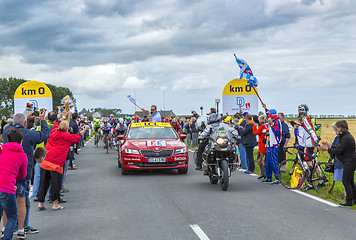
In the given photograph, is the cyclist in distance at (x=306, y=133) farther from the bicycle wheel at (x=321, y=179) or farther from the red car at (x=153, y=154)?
the red car at (x=153, y=154)

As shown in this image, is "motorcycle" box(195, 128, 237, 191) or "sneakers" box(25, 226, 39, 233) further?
"motorcycle" box(195, 128, 237, 191)

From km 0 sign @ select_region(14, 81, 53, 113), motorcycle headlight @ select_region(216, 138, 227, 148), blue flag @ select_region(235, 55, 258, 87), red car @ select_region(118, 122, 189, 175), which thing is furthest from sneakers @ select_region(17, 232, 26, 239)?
km 0 sign @ select_region(14, 81, 53, 113)

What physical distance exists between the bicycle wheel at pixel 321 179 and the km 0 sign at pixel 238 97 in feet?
51.5

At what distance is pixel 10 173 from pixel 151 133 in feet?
29.9

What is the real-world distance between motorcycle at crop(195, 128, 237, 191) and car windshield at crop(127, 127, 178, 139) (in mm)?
3439

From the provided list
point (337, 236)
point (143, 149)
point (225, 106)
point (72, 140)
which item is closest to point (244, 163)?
point (143, 149)

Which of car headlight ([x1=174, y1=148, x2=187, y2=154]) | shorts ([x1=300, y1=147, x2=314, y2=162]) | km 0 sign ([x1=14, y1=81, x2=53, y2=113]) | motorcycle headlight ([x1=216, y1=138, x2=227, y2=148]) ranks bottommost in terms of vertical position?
car headlight ([x1=174, y1=148, x2=187, y2=154])

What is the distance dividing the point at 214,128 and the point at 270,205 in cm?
301

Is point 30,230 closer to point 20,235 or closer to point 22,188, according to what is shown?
point 20,235

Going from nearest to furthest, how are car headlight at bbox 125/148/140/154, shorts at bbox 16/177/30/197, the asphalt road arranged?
shorts at bbox 16/177/30/197 → the asphalt road → car headlight at bbox 125/148/140/154

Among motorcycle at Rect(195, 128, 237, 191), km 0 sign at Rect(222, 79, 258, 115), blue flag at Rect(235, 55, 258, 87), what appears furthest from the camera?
km 0 sign at Rect(222, 79, 258, 115)

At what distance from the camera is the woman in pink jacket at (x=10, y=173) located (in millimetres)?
5527

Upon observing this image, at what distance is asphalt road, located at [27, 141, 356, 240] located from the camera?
6.34 m

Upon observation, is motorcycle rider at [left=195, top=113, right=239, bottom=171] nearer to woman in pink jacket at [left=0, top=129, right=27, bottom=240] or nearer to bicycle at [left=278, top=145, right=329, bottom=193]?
bicycle at [left=278, top=145, right=329, bottom=193]
